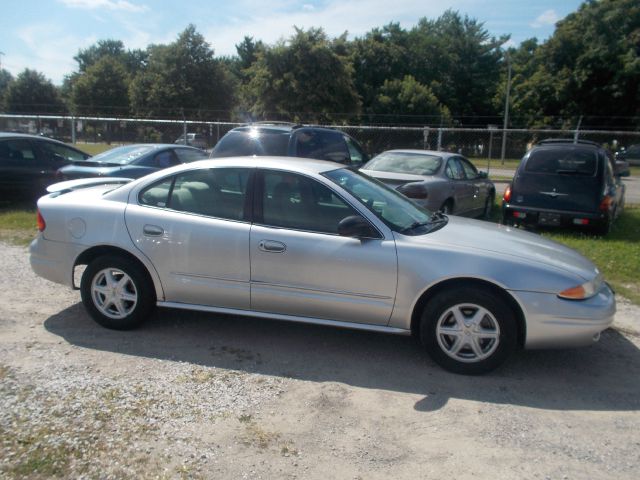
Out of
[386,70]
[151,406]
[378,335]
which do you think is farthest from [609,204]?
[386,70]

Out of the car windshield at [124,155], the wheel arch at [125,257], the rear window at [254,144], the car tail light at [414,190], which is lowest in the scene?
the wheel arch at [125,257]

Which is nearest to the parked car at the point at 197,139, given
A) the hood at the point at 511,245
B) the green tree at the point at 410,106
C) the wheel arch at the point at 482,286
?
the hood at the point at 511,245

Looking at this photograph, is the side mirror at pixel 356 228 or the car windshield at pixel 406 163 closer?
the side mirror at pixel 356 228

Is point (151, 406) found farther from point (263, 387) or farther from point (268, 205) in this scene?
point (268, 205)

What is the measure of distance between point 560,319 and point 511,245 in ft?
Answer: 2.24

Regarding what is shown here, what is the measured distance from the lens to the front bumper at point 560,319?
3.91 m

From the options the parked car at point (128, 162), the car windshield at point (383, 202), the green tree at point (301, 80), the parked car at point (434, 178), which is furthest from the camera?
the green tree at point (301, 80)

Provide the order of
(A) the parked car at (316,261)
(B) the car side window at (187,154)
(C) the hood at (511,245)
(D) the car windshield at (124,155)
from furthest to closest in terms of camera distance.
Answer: (B) the car side window at (187,154) < (D) the car windshield at (124,155) < (C) the hood at (511,245) < (A) the parked car at (316,261)

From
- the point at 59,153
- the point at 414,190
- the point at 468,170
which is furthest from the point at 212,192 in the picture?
the point at 59,153

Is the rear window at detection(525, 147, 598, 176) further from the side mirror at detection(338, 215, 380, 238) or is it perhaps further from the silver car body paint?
the side mirror at detection(338, 215, 380, 238)

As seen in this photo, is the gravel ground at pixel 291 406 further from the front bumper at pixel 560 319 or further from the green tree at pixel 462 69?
the green tree at pixel 462 69

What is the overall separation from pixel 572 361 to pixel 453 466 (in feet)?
6.51

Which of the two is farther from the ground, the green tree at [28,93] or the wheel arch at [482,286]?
the green tree at [28,93]

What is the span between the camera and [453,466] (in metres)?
3.01
